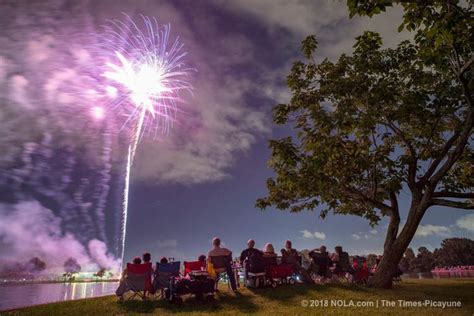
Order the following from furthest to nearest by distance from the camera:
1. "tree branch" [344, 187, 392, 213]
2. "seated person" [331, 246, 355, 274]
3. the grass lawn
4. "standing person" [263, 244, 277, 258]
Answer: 1. "seated person" [331, 246, 355, 274]
2. "tree branch" [344, 187, 392, 213]
3. "standing person" [263, 244, 277, 258]
4. the grass lawn

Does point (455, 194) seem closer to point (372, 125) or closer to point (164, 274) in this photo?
point (372, 125)

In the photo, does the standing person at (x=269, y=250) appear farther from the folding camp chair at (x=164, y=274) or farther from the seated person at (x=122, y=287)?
the seated person at (x=122, y=287)

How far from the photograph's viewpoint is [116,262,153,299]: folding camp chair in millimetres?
12641

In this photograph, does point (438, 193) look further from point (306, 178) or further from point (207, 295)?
point (207, 295)

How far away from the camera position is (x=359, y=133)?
14172 mm

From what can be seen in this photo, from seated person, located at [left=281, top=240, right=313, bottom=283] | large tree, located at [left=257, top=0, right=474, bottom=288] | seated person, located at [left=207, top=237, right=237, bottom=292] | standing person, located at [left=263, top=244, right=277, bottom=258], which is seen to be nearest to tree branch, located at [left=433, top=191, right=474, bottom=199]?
large tree, located at [left=257, top=0, right=474, bottom=288]

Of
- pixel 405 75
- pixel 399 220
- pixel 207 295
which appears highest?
pixel 405 75

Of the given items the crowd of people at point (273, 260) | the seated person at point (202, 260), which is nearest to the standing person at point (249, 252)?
the crowd of people at point (273, 260)

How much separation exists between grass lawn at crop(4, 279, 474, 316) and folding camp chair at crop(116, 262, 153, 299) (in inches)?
21.8

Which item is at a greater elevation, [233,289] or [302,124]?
[302,124]

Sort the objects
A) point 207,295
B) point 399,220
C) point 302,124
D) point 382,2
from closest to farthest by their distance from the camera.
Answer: point 382,2
point 207,295
point 302,124
point 399,220

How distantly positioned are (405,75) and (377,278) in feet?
29.1

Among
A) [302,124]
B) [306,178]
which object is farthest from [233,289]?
[302,124]

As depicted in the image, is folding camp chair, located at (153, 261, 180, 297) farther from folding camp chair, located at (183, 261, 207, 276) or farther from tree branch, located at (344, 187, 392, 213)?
tree branch, located at (344, 187, 392, 213)
